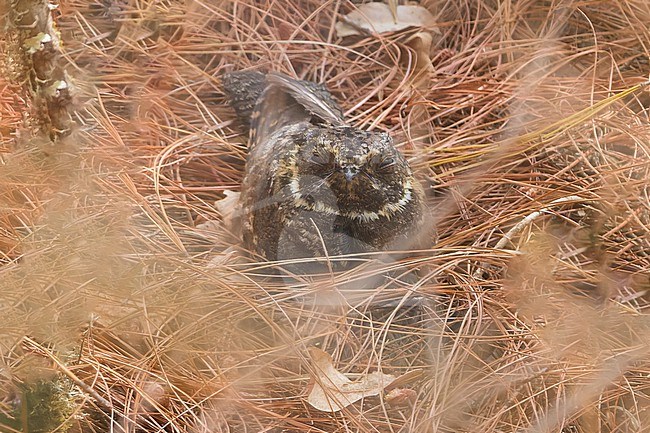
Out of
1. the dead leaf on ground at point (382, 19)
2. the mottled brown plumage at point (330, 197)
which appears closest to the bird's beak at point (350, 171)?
the mottled brown plumage at point (330, 197)

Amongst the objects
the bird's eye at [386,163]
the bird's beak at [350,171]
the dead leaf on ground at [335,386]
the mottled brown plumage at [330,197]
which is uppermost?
the bird's beak at [350,171]

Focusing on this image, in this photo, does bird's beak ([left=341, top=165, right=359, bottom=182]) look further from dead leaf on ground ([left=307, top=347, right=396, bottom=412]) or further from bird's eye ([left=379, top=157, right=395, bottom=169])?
dead leaf on ground ([left=307, top=347, right=396, bottom=412])

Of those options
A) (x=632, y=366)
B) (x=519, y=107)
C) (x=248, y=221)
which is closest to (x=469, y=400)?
(x=632, y=366)

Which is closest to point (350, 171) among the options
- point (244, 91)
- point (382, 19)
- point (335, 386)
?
point (335, 386)

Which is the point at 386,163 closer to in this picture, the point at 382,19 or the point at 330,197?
the point at 330,197

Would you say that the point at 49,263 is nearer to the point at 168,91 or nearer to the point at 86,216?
the point at 86,216

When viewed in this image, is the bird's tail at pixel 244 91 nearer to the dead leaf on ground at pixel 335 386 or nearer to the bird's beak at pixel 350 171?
the bird's beak at pixel 350 171

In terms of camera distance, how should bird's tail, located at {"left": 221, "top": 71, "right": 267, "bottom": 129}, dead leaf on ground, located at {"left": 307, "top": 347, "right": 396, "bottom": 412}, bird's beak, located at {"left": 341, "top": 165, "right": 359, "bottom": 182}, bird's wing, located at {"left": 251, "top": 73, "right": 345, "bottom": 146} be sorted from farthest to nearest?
bird's tail, located at {"left": 221, "top": 71, "right": 267, "bottom": 129}
bird's wing, located at {"left": 251, "top": 73, "right": 345, "bottom": 146}
bird's beak, located at {"left": 341, "top": 165, "right": 359, "bottom": 182}
dead leaf on ground, located at {"left": 307, "top": 347, "right": 396, "bottom": 412}

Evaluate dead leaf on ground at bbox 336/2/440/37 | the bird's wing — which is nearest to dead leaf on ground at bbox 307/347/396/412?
the bird's wing
